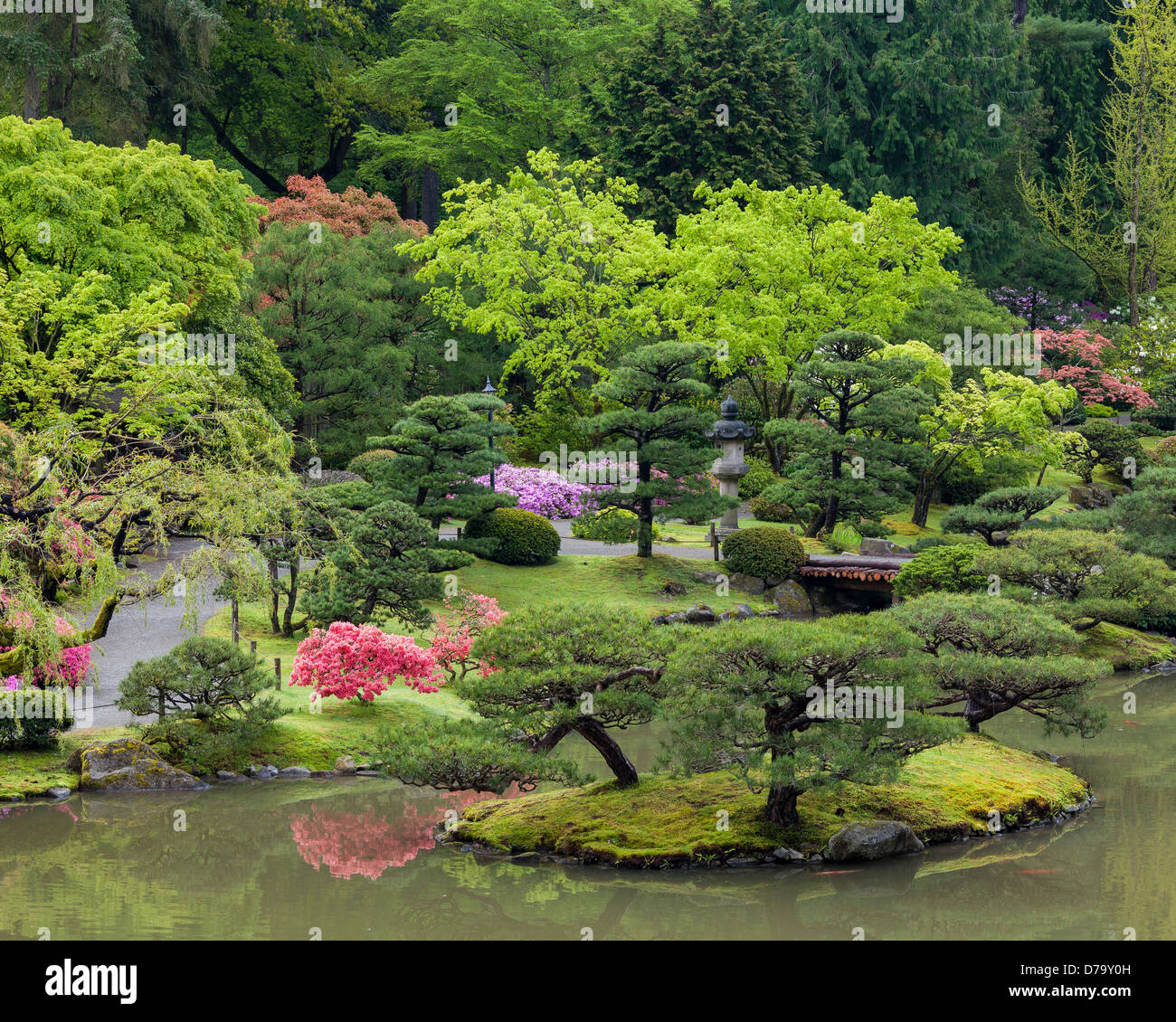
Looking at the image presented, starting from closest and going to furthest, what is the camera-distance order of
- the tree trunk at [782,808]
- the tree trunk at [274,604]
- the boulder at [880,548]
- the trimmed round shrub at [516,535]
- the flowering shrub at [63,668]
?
the tree trunk at [782,808], the flowering shrub at [63,668], the tree trunk at [274,604], the trimmed round shrub at [516,535], the boulder at [880,548]

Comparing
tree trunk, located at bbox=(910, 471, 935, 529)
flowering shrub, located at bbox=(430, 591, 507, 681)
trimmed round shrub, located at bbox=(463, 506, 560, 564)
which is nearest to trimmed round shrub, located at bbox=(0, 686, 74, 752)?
flowering shrub, located at bbox=(430, 591, 507, 681)

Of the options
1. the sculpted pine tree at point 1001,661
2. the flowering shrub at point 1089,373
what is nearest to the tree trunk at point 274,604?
the sculpted pine tree at point 1001,661

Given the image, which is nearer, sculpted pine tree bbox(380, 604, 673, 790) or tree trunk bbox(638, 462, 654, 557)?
sculpted pine tree bbox(380, 604, 673, 790)

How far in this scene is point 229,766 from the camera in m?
19.2

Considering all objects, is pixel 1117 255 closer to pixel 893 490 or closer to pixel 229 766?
pixel 893 490

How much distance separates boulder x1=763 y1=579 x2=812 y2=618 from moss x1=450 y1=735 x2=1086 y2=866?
11844 mm

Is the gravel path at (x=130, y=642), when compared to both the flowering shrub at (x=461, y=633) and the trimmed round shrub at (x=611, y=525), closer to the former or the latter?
the flowering shrub at (x=461, y=633)

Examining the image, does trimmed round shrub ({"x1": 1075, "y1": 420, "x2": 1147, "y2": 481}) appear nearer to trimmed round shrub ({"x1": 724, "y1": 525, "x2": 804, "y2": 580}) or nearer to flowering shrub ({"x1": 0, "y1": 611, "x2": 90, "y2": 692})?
trimmed round shrub ({"x1": 724, "y1": 525, "x2": 804, "y2": 580})

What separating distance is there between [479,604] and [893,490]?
12.7 meters

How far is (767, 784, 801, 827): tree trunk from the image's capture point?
16.0 metres

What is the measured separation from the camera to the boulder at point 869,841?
15.6 m

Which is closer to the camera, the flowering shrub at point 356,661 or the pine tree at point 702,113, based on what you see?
the flowering shrub at point 356,661

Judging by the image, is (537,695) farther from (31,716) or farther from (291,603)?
(291,603)

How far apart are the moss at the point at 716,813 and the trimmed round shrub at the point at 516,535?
39.3 feet
